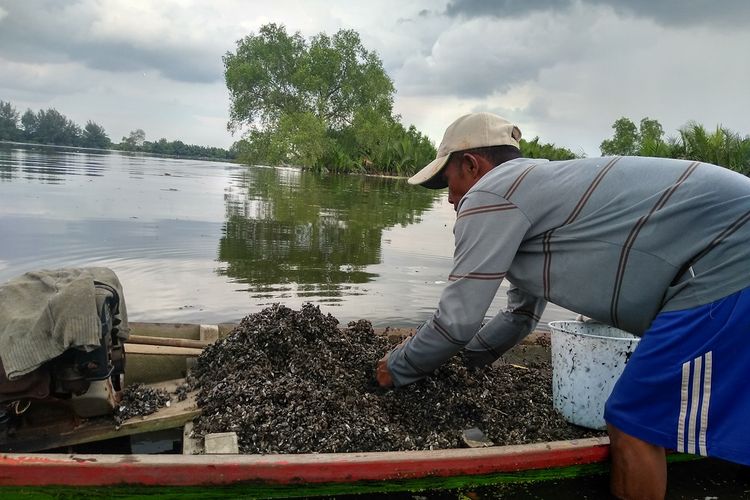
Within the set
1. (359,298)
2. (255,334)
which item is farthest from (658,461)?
(359,298)

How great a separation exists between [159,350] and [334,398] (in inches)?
41.5

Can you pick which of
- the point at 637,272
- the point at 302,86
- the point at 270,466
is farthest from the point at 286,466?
the point at 302,86

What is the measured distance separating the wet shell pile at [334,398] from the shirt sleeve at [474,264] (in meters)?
0.48

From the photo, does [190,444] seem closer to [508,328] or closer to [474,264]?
[474,264]

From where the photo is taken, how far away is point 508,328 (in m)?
2.89

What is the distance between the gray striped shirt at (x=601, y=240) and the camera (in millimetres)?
1827

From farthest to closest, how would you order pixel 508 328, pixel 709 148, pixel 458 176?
pixel 709 148 → pixel 508 328 → pixel 458 176

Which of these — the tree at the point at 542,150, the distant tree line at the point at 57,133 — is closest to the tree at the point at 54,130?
the distant tree line at the point at 57,133

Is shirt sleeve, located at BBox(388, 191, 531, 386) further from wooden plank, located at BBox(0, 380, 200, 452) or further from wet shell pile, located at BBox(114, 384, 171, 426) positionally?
wet shell pile, located at BBox(114, 384, 171, 426)

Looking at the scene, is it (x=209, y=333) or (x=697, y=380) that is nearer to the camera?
(x=697, y=380)

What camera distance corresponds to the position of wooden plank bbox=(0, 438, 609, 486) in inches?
70.5

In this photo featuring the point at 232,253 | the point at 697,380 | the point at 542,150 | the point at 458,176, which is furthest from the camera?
the point at 542,150

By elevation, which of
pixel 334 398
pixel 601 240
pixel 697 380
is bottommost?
pixel 334 398

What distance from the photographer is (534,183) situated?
2029 millimetres
